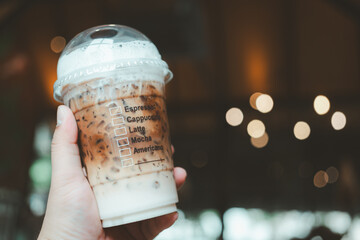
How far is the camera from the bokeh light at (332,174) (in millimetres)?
10523

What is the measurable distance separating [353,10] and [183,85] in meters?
4.99

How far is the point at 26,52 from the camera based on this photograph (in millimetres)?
7141

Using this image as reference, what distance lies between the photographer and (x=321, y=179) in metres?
10.9

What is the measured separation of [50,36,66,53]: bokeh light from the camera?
764 cm

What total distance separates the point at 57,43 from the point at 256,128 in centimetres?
486

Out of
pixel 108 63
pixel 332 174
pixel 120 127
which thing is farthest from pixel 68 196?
pixel 332 174

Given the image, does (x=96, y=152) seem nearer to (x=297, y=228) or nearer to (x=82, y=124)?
(x=82, y=124)

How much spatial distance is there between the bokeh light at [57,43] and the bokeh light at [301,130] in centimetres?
564

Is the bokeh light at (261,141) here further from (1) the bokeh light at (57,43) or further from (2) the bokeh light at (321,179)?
(1) the bokeh light at (57,43)

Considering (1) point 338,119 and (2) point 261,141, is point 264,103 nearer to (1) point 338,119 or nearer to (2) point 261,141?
(1) point 338,119

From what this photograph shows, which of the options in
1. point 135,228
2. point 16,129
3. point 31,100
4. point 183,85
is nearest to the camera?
point 135,228

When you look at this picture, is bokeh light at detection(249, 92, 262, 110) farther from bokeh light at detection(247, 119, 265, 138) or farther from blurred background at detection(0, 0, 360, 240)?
bokeh light at detection(247, 119, 265, 138)

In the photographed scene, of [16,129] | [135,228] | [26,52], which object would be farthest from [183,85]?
[135,228]

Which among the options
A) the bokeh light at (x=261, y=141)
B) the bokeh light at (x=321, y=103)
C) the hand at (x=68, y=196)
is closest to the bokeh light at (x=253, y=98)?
the bokeh light at (x=321, y=103)
